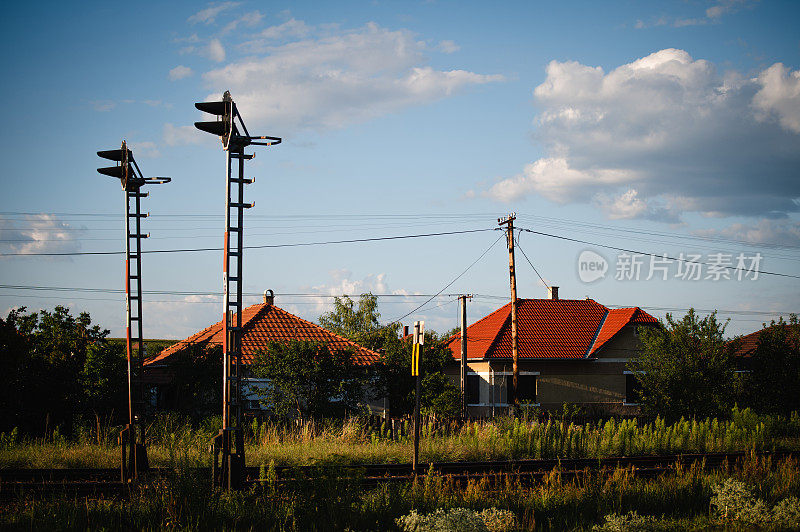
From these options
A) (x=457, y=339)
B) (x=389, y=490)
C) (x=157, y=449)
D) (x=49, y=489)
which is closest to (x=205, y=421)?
(x=157, y=449)

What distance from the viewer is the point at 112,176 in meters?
15.1

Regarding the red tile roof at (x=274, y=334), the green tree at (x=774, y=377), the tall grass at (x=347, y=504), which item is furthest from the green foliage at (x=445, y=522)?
the green tree at (x=774, y=377)

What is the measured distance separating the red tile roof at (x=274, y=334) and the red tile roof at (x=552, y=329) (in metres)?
10.2

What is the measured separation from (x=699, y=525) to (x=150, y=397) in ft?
86.1

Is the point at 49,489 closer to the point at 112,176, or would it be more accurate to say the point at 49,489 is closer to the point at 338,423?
the point at 112,176

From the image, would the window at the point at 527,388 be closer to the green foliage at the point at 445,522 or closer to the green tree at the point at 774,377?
the green tree at the point at 774,377

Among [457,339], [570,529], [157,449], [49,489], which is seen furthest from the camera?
[457,339]

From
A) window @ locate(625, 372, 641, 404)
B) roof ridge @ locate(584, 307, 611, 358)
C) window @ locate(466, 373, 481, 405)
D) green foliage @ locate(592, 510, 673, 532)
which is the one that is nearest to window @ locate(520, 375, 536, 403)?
window @ locate(466, 373, 481, 405)

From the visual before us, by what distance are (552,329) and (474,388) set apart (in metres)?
6.14

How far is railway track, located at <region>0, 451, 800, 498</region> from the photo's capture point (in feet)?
34.5

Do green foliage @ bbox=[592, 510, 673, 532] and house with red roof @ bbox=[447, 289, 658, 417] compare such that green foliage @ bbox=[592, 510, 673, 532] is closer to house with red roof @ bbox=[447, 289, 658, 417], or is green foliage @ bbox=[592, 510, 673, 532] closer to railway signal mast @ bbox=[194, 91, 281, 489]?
railway signal mast @ bbox=[194, 91, 281, 489]

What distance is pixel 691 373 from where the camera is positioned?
25.3 m

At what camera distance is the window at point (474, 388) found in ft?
124

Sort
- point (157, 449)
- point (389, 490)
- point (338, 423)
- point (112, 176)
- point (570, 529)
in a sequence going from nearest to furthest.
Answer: point (570, 529)
point (389, 490)
point (112, 176)
point (157, 449)
point (338, 423)
